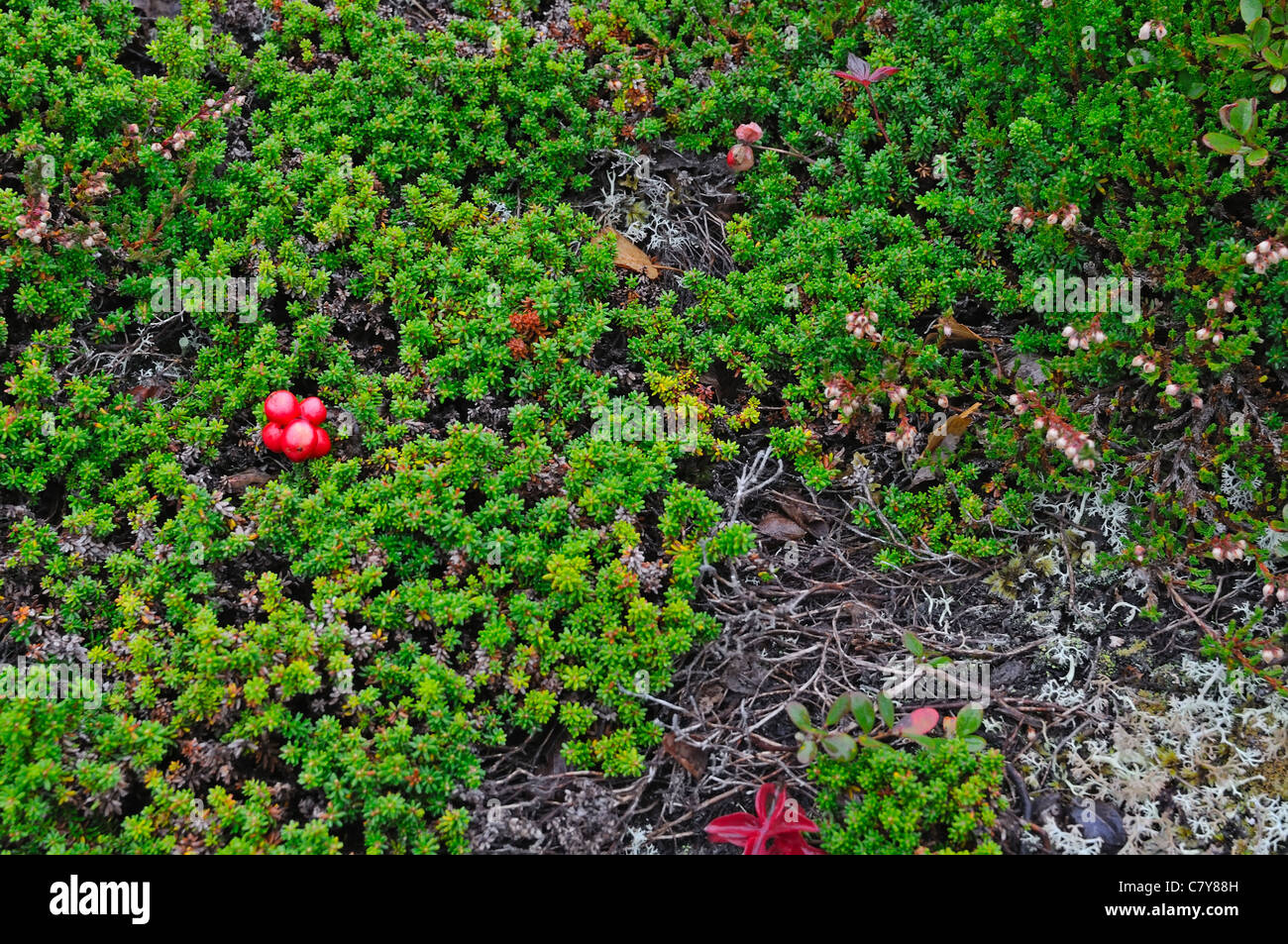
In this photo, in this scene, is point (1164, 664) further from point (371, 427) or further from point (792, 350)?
point (371, 427)

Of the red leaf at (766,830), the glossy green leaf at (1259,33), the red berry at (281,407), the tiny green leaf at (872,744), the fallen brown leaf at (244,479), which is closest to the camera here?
the red leaf at (766,830)

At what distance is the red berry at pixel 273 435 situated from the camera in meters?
4.09

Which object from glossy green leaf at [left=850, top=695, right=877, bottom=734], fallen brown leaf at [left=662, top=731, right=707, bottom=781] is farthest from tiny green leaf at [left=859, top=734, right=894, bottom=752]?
fallen brown leaf at [left=662, top=731, right=707, bottom=781]

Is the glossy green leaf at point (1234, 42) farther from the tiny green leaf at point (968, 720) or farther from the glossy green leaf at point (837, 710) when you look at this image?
the glossy green leaf at point (837, 710)

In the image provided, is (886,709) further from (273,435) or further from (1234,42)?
(1234,42)

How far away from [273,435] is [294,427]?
0.51 feet

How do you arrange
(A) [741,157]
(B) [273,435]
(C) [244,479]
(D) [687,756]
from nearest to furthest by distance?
(D) [687,756]
(B) [273,435]
(C) [244,479]
(A) [741,157]

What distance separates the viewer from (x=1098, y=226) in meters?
4.40

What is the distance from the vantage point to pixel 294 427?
402cm

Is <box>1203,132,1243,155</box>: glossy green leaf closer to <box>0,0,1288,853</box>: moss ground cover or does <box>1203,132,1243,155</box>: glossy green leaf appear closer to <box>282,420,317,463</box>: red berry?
<box>0,0,1288,853</box>: moss ground cover

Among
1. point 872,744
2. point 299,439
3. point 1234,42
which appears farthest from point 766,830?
point 1234,42

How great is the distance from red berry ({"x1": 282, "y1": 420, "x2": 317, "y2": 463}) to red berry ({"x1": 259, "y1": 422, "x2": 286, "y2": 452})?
0.05 meters

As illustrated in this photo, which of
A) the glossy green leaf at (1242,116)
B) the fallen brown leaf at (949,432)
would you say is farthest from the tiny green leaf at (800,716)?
the glossy green leaf at (1242,116)
